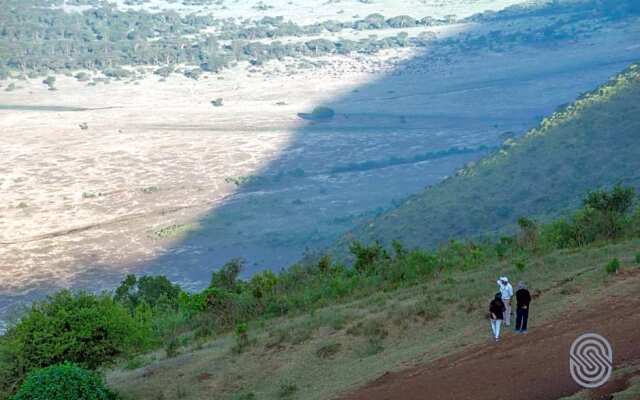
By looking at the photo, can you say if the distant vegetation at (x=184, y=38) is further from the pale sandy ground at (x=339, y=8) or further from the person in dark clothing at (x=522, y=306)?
the person in dark clothing at (x=522, y=306)

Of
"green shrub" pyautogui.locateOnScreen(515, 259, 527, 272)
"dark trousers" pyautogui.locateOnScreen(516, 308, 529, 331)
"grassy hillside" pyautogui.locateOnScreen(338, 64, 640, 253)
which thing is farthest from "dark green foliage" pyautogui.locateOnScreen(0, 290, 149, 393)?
"grassy hillside" pyautogui.locateOnScreen(338, 64, 640, 253)

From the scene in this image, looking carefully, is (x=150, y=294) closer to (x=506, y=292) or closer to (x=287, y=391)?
(x=287, y=391)

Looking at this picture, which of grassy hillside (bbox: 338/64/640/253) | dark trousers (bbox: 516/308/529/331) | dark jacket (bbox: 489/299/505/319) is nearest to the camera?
dark jacket (bbox: 489/299/505/319)

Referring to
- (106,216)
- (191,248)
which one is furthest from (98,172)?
(191,248)

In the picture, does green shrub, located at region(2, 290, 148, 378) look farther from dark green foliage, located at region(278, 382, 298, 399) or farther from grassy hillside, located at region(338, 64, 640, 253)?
grassy hillside, located at region(338, 64, 640, 253)

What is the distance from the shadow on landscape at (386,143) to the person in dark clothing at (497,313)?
25.4 meters

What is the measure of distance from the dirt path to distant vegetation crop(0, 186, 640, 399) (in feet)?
8.82

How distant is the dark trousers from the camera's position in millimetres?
13805

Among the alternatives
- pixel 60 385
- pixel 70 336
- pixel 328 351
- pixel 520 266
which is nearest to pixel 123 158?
pixel 520 266

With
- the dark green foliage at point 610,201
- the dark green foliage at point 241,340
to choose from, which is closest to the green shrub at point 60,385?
the dark green foliage at point 241,340

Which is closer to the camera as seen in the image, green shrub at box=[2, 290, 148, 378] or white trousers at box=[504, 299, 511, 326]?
white trousers at box=[504, 299, 511, 326]

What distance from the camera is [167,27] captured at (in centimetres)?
13188

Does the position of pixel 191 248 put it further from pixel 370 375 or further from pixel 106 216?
pixel 370 375

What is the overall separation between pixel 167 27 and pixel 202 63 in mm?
34927
